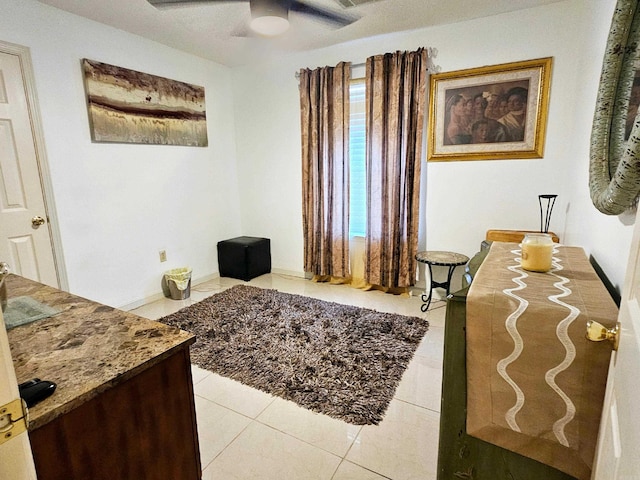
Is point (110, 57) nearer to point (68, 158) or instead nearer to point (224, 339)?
point (68, 158)

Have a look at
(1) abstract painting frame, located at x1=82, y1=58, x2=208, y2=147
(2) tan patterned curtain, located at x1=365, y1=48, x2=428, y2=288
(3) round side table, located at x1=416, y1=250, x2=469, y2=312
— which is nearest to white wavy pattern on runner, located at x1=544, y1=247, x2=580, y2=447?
(3) round side table, located at x1=416, y1=250, x2=469, y2=312

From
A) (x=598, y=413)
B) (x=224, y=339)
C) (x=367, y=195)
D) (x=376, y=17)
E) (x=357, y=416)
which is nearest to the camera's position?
(x=598, y=413)

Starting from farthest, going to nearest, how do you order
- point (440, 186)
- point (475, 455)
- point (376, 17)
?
point (440, 186) < point (376, 17) < point (475, 455)

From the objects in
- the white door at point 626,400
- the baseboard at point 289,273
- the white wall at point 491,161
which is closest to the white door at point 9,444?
the white door at point 626,400

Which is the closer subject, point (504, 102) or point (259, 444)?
point (259, 444)

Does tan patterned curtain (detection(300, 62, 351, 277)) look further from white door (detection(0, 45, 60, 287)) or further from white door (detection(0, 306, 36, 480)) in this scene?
white door (detection(0, 306, 36, 480))

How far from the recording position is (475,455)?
1086mm

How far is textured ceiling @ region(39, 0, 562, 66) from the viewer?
245 cm

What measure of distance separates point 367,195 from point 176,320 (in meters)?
2.13

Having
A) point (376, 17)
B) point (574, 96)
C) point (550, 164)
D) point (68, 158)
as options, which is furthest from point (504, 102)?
point (68, 158)

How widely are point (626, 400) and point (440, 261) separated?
7.75 ft

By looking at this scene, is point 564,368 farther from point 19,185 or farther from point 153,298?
point 153,298

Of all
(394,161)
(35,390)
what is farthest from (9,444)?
(394,161)

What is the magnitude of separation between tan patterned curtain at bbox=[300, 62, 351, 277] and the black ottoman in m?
0.60
